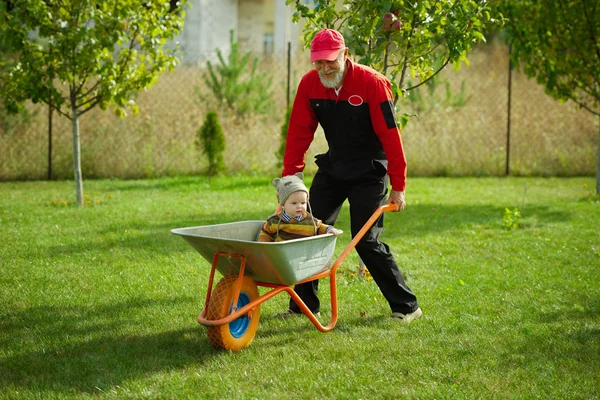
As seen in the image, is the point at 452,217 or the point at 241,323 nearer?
the point at 241,323

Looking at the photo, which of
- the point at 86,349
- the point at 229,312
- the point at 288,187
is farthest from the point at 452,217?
the point at 86,349

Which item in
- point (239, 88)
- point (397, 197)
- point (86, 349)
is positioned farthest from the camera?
point (239, 88)

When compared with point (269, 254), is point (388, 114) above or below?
above

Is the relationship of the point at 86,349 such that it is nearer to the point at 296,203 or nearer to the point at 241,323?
the point at 241,323

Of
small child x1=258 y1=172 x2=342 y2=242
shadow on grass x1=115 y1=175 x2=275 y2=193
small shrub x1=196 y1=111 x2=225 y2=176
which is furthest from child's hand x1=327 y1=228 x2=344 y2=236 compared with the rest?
small shrub x1=196 y1=111 x2=225 y2=176

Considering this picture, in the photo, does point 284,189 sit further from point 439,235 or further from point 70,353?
point 439,235

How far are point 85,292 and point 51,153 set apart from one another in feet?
23.2

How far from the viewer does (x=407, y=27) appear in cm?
521

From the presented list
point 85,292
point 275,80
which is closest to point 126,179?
point 275,80

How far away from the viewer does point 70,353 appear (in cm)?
379

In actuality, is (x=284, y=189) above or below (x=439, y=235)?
above

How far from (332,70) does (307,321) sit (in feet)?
4.93

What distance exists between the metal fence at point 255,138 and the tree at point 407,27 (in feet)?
20.9

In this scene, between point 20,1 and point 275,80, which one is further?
point 275,80
